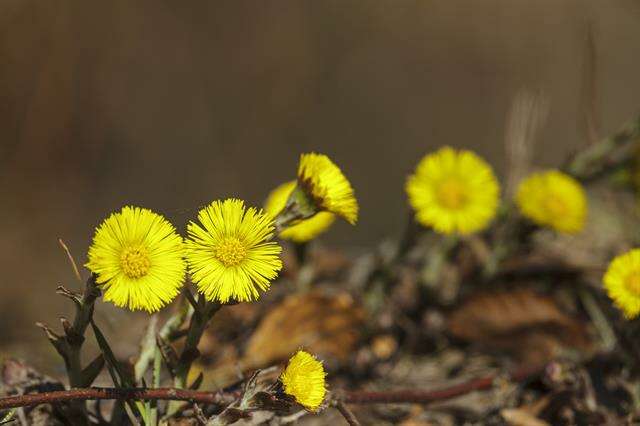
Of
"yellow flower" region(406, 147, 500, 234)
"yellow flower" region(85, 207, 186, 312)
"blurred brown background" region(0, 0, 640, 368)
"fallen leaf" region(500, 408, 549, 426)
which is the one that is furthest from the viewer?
"blurred brown background" region(0, 0, 640, 368)

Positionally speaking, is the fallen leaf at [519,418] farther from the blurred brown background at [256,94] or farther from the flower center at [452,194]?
the blurred brown background at [256,94]

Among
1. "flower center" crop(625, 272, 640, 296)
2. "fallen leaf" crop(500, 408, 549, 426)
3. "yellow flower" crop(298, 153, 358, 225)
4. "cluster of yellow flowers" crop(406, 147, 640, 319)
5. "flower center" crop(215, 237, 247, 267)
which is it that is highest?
"cluster of yellow flowers" crop(406, 147, 640, 319)

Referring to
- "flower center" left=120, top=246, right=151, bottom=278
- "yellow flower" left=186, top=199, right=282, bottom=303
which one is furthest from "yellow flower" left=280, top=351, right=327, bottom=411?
"flower center" left=120, top=246, right=151, bottom=278

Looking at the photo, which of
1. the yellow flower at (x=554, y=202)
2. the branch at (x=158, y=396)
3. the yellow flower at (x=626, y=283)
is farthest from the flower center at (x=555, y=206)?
the branch at (x=158, y=396)

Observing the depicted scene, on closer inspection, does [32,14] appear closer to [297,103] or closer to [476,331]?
[297,103]

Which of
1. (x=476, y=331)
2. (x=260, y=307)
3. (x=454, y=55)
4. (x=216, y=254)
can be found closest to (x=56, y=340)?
(x=216, y=254)

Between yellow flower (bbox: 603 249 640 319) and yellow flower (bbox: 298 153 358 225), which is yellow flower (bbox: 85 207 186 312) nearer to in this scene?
yellow flower (bbox: 298 153 358 225)

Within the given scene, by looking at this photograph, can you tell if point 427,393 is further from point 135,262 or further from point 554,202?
point 135,262
